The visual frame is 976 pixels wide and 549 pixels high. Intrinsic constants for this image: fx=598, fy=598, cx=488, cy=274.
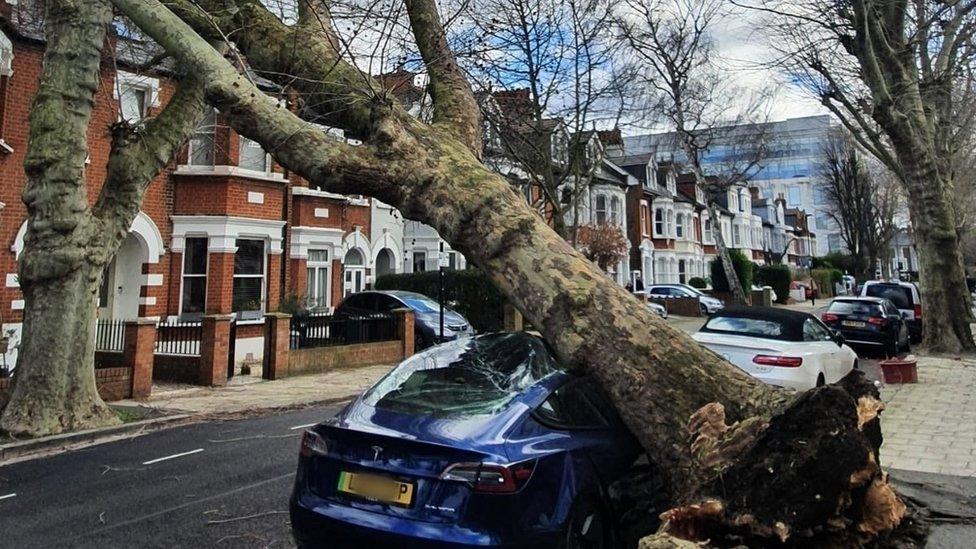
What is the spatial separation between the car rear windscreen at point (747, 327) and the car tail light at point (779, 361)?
609 millimetres

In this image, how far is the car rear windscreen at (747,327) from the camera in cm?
882

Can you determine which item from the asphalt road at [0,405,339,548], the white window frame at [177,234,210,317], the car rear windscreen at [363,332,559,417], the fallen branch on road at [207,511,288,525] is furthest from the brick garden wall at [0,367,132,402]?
the car rear windscreen at [363,332,559,417]

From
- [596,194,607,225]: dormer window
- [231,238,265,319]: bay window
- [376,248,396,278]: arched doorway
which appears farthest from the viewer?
[596,194,607,225]: dormer window

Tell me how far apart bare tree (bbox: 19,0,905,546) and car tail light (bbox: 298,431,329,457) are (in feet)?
4.86

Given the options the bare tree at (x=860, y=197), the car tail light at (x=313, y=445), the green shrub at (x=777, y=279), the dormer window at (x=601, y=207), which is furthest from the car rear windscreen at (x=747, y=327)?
the green shrub at (x=777, y=279)

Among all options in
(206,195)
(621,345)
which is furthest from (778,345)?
(206,195)

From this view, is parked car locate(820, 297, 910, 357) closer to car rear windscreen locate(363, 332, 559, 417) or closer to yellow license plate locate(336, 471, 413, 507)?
car rear windscreen locate(363, 332, 559, 417)

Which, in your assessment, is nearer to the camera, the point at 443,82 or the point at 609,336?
the point at 609,336

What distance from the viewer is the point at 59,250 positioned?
7.41 metres

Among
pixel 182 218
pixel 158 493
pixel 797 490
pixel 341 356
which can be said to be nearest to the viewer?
pixel 797 490

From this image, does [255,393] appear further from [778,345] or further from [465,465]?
[465,465]

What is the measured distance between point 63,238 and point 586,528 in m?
7.41

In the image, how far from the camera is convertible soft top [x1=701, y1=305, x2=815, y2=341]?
870cm

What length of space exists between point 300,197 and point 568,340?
52.5 ft
